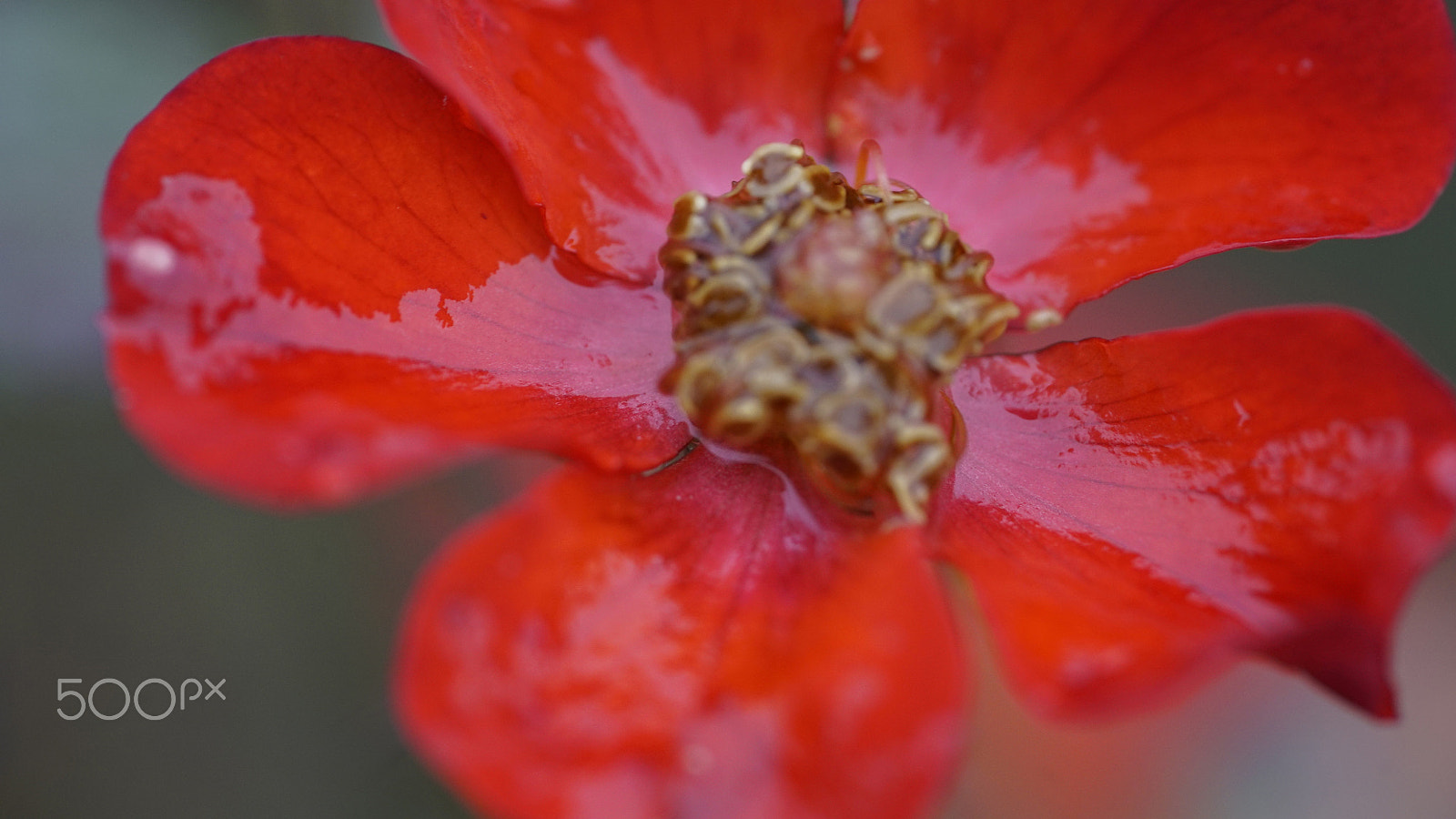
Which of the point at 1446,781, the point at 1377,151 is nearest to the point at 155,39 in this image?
the point at 1377,151

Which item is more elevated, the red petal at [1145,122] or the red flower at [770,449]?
the red petal at [1145,122]
